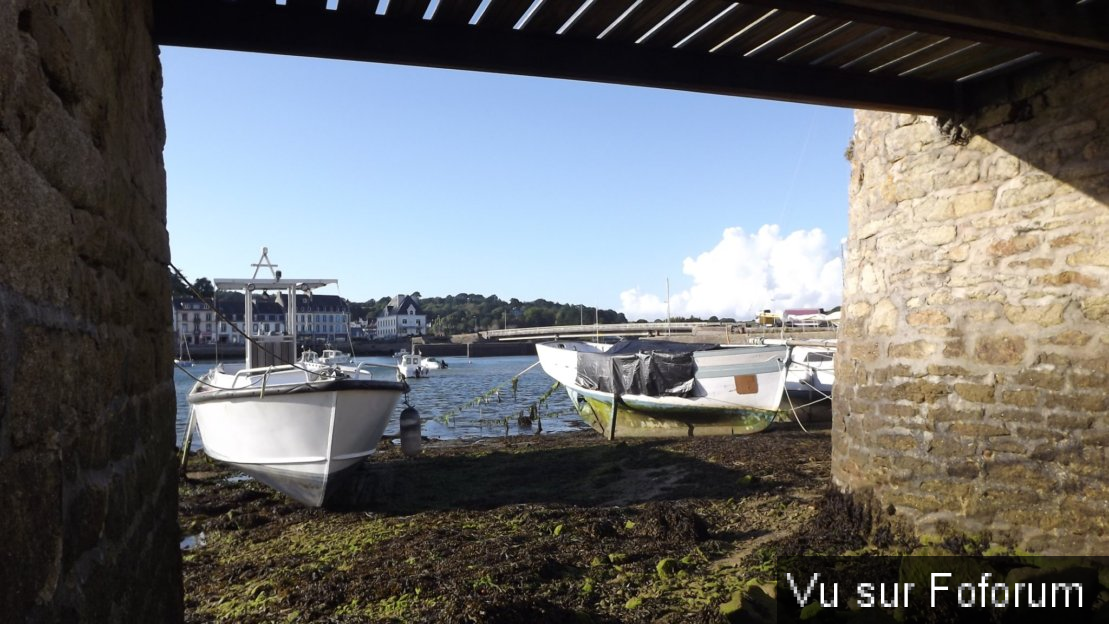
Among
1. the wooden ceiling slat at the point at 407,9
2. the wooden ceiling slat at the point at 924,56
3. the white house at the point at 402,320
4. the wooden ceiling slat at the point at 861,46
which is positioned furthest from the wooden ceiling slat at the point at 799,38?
the white house at the point at 402,320

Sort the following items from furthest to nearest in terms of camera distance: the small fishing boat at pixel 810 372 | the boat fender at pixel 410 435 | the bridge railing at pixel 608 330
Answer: the bridge railing at pixel 608 330 → the small fishing boat at pixel 810 372 → the boat fender at pixel 410 435

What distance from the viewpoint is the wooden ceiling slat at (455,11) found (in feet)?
12.1

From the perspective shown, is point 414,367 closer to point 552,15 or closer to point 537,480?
point 537,480

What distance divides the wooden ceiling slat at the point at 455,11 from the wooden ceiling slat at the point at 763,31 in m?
1.49

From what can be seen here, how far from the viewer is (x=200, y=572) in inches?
256

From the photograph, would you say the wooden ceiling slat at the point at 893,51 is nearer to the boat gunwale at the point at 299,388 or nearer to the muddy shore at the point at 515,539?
the muddy shore at the point at 515,539

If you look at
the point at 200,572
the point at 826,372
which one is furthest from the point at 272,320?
the point at 200,572

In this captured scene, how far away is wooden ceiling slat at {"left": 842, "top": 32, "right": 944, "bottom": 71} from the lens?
423 cm

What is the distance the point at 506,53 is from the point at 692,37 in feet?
3.41

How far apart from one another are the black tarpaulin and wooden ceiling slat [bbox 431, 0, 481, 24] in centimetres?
1158

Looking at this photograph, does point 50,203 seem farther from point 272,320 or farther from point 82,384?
point 272,320

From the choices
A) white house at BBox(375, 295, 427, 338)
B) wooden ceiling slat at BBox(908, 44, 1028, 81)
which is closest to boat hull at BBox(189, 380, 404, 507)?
wooden ceiling slat at BBox(908, 44, 1028, 81)

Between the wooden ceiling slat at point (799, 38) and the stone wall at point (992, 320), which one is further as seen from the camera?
the stone wall at point (992, 320)

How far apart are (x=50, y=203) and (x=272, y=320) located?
9298 cm
